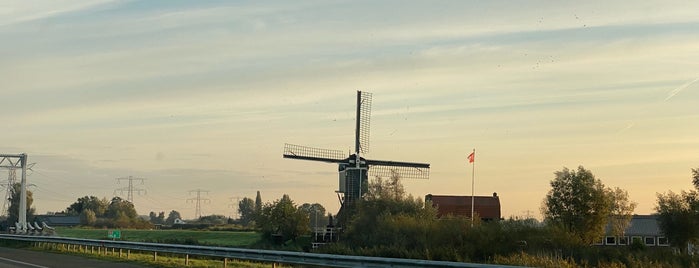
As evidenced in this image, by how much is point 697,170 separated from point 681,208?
5318 mm

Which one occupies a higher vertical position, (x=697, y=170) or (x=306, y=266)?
(x=697, y=170)

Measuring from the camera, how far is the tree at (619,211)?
249 feet

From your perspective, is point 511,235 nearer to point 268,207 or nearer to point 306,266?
point 306,266

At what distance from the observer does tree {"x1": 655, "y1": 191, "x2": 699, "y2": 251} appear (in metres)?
76.5

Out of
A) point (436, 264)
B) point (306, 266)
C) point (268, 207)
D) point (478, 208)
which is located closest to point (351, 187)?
point (268, 207)

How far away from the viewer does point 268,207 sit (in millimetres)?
88625

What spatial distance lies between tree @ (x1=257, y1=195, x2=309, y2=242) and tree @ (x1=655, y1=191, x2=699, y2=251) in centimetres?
3639

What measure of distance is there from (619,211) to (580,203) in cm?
708

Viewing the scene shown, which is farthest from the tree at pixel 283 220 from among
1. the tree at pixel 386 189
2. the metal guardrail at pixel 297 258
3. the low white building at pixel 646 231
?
the metal guardrail at pixel 297 258

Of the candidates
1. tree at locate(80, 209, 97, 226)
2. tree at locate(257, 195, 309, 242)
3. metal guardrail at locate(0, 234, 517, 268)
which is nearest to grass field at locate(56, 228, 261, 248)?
tree at locate(257, 195, 309, 242)

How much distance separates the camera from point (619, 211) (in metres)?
77.2

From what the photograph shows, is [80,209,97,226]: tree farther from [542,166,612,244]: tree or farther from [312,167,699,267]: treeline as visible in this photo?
[542,166,612,244]: tree

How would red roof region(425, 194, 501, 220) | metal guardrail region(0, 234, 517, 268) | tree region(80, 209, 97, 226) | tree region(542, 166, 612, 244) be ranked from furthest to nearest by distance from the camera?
tree region(80, 209, 97, 226) < red roof region(425, 194, 501, 220) < tree region(542, 166, 612, 244) < metal guardrail region(0, 234, 517, 268)

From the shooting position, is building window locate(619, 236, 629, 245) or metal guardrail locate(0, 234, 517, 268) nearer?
metal guardrail locate(0, 234, 517, 268)
